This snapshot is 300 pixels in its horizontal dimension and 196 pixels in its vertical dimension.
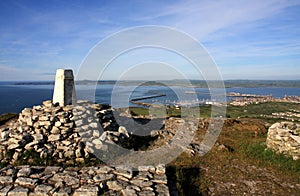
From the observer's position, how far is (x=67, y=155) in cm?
853

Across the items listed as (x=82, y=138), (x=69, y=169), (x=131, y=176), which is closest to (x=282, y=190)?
(x=131, y=176)

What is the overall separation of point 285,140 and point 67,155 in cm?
941

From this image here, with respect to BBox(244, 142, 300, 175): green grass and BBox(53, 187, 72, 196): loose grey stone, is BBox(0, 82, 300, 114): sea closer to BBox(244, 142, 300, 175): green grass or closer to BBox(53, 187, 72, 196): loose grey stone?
BBox(53, 187, 72, 196): loose grey stone

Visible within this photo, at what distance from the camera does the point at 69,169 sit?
→ 6699mm

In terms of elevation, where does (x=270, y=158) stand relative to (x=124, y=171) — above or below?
below

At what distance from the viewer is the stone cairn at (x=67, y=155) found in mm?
5590

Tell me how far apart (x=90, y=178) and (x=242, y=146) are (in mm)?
7983

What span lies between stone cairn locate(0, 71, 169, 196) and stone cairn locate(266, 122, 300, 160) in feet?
20.0

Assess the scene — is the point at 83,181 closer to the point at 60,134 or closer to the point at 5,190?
the point at 5,190

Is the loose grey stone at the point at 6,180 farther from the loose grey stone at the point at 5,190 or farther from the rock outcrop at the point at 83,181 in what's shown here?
the loose grey stone at the point at 5,190

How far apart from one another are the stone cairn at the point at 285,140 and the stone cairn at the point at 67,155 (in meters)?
6.10

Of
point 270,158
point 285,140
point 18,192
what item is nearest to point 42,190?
point 18,192

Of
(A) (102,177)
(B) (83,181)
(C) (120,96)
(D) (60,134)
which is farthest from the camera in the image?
(C) (120,96)

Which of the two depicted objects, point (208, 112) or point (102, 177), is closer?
point (102, 177)
